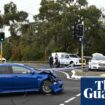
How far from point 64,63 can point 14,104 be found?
41.0m

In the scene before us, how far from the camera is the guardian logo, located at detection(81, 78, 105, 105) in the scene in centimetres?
987

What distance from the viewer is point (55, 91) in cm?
1962

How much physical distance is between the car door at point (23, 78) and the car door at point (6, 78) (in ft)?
0.66

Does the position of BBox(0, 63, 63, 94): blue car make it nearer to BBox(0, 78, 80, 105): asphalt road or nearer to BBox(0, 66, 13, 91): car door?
BBox(0, 66, 13, 91): car door

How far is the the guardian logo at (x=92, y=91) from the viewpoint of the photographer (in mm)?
9867

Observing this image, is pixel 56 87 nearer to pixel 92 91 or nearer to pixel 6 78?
pixel 6 78

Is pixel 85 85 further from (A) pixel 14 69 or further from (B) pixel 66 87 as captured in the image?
(B) pixel 66 87

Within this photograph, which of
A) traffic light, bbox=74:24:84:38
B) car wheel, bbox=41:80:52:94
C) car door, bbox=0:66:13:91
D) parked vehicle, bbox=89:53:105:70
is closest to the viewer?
car door, bbox=0:66:13:91

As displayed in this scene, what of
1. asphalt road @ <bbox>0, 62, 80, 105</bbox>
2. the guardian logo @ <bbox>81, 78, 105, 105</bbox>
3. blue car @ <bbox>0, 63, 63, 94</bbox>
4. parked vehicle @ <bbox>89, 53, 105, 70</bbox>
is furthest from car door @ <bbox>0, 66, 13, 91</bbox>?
parked vehicle @ <bbox>89, 53, 105, 70</bbox>

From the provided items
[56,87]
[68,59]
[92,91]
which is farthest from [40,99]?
[68,59]

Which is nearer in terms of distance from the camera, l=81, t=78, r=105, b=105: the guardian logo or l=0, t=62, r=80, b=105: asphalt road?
l=81, t=78, r=105, b=105: the guardian logo

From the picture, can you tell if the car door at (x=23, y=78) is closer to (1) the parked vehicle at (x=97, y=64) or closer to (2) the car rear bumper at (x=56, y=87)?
(2) the car rear bumper at (x=56, y=87)

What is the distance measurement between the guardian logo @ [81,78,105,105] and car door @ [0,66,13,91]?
9.18 meters

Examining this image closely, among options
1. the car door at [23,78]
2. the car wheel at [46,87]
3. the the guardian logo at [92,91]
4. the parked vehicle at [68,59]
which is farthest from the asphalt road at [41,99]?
the parked vehicle at [68,59]
